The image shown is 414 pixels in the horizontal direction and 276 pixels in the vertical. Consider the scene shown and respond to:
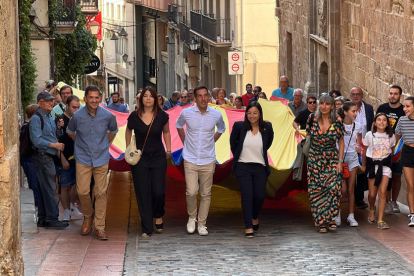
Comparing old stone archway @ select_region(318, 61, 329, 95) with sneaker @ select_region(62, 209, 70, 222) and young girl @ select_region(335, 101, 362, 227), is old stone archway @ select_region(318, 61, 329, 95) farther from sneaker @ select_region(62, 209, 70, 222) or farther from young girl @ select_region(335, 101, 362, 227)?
sneaker @ select_region(62, 209, 70, 222)

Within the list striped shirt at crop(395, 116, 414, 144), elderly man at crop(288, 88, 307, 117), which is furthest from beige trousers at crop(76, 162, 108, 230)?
elderly man at crop(288, 88, 307, 117)

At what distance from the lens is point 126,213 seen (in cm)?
1145

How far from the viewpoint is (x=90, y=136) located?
9.37 meters

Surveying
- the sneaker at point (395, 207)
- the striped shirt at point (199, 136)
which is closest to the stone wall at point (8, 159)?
the striped shirt at point (199, 136)

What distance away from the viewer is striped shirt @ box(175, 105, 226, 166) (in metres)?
9.79

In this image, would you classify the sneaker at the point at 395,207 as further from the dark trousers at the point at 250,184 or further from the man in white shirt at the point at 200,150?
the man in white shirt at the point at 200,150

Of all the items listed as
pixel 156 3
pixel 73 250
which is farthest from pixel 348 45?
pixel 156 3

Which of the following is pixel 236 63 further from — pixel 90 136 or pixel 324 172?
pixel 90 136

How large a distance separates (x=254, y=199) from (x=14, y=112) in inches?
186

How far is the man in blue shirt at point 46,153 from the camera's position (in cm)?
953

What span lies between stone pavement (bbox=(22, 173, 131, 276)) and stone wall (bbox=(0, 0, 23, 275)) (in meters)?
2.36

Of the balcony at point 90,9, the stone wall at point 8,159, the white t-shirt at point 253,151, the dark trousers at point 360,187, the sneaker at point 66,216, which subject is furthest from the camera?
the balcony at point 90,9

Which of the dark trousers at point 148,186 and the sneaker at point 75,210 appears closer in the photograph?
the dark trousers at point 148,186

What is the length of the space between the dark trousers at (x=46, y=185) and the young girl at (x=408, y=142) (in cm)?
424
